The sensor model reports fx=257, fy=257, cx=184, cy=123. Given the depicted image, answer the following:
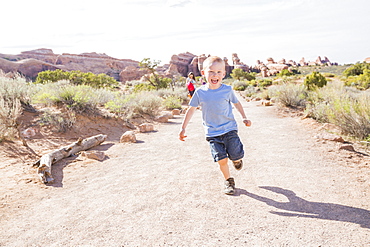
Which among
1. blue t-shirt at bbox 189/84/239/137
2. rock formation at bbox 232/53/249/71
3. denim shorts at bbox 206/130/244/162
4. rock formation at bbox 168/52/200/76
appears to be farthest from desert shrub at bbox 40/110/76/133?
rock formation at bbox 232/53/249/71

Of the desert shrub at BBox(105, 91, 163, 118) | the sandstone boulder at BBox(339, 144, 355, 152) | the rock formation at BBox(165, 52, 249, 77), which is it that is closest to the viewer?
the sandstone boulder at BBox(339, 144, 355, 152)

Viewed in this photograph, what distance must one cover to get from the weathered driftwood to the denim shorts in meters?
2.74

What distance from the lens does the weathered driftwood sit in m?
4.25

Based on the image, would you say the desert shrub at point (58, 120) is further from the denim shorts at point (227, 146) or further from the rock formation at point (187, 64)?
the rock formation at point (187, 64)

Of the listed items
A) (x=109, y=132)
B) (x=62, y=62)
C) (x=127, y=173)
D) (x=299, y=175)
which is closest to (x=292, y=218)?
(x=299, y=175)

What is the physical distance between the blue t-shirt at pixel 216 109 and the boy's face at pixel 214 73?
117 mm

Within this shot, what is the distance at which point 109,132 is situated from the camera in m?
7.86

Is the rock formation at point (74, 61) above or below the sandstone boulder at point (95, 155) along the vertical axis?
above

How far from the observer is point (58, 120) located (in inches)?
277

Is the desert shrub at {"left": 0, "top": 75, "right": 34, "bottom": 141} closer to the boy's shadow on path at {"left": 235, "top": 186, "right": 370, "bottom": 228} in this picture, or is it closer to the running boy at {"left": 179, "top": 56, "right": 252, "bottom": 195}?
the running boy at {"left": 179, "top": 56, "right": 252, "bottom": 195}

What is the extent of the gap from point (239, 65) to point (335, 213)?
95.1m

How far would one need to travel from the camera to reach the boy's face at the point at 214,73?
10.4ft

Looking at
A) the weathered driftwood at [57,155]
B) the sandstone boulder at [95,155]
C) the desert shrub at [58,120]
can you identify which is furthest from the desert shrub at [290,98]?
the sandstone boulder at [95,155]

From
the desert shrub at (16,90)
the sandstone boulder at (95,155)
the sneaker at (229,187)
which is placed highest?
the desert shrub at (16,90)
